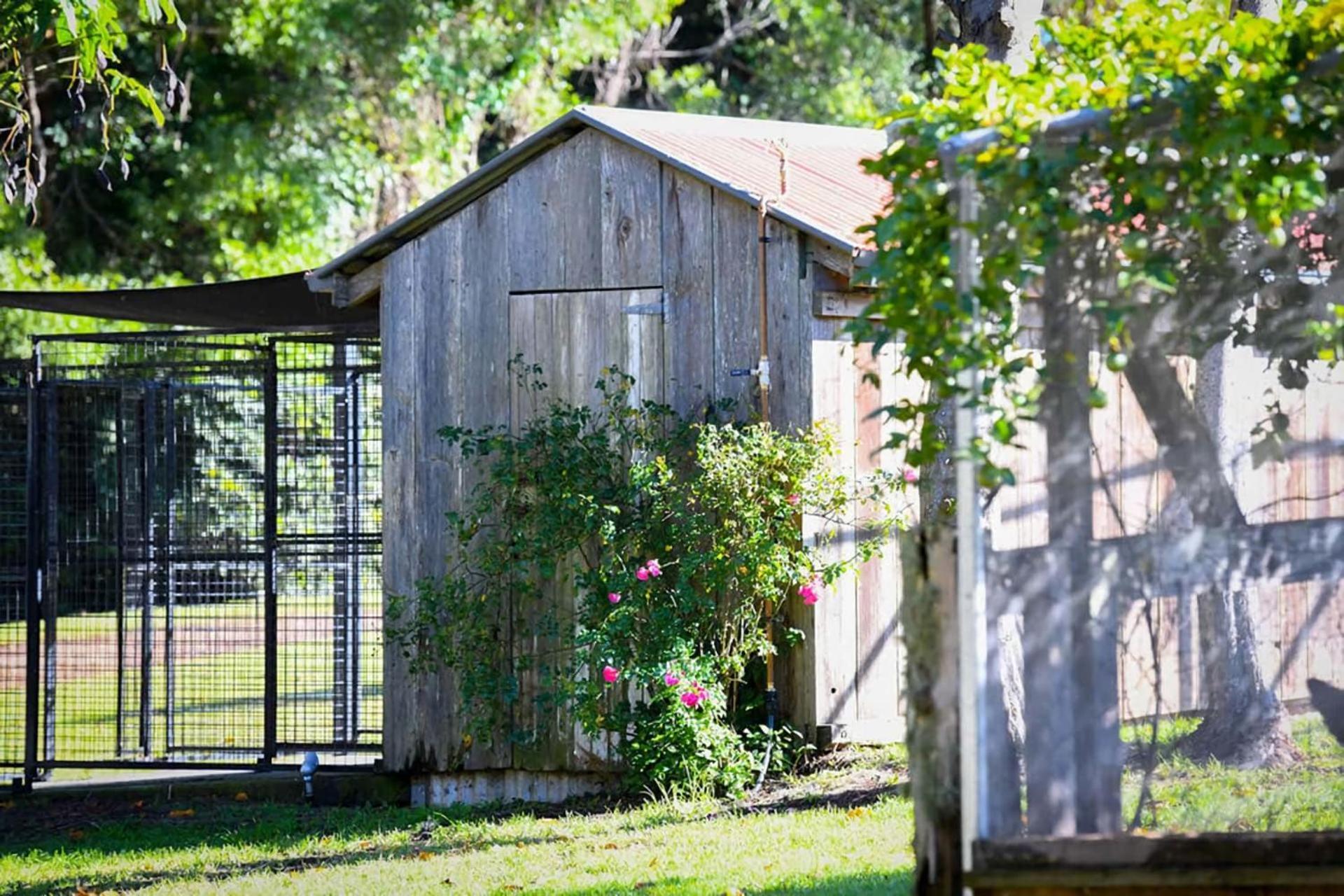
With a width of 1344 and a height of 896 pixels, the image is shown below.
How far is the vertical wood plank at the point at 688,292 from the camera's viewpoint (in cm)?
834

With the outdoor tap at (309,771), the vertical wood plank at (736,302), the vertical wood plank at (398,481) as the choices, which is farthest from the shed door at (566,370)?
the outdoor tap at (309,771)

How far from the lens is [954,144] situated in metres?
3.66

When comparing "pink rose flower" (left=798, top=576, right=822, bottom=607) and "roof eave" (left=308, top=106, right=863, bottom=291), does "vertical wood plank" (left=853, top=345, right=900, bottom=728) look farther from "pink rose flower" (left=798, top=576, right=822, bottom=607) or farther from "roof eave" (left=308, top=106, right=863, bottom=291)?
"roof eave" (left=308, top=106, right=863, bottom=291)

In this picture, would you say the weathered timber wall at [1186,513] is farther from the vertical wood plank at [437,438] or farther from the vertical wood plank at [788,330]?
the vertical wood plank at [437,438]

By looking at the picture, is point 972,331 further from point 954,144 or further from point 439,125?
point 439,125

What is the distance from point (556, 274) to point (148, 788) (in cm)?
373

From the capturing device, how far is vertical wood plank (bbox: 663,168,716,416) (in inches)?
328

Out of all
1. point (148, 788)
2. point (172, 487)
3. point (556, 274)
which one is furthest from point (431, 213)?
point (148, 788)

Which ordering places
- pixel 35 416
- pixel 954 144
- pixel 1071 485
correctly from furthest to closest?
pixel 35 416 → pixel 1071 485 → pixel 954 144

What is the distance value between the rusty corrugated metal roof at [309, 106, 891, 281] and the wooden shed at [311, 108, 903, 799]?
0.02 metres

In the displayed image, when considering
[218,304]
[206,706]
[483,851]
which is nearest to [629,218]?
[218,304]

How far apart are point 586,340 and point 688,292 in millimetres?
603

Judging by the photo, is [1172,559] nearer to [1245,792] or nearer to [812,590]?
[1245,792]

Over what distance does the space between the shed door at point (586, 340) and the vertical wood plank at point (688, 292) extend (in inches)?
2.9
